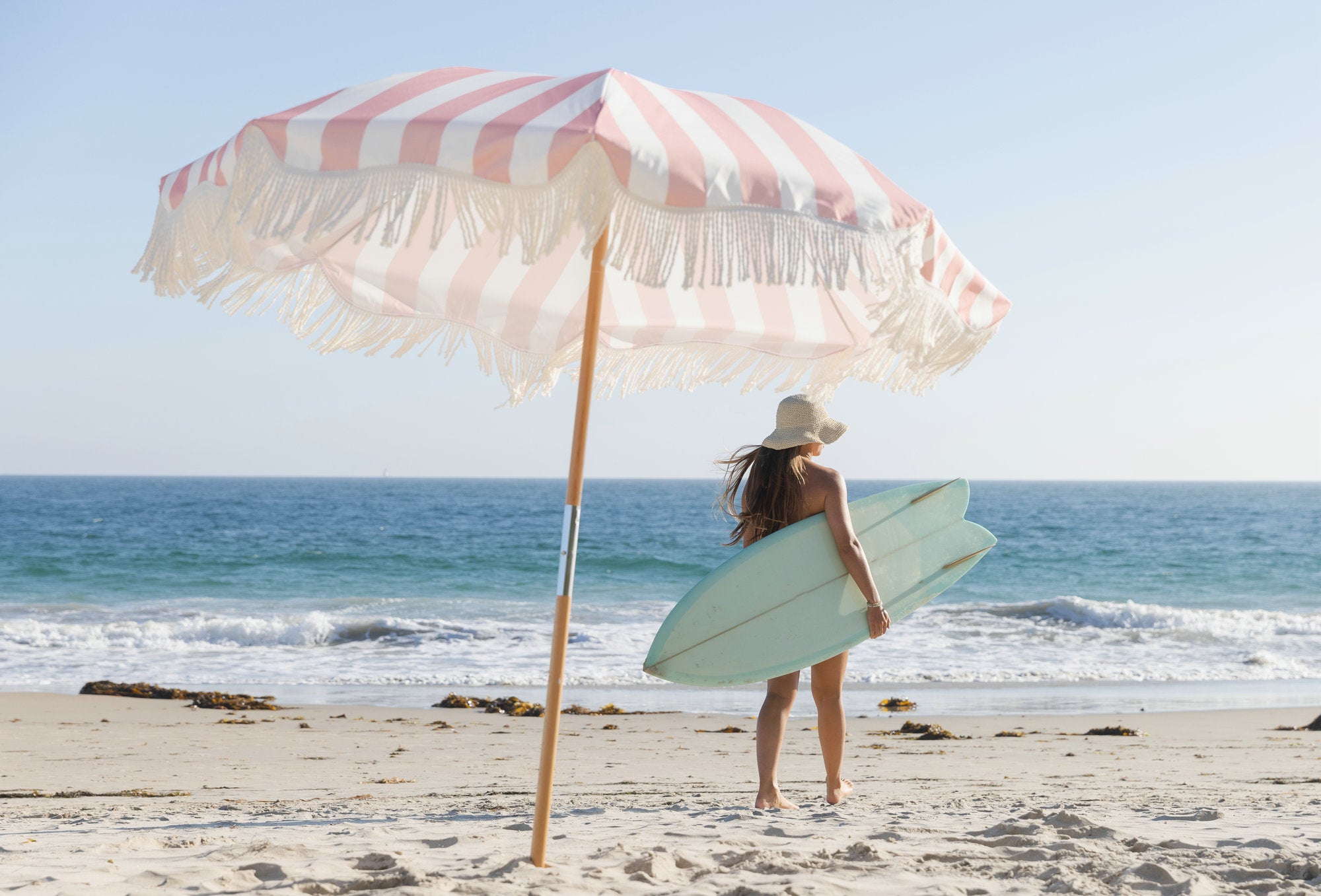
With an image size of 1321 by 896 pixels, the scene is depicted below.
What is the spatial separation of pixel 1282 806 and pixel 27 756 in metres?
6.11

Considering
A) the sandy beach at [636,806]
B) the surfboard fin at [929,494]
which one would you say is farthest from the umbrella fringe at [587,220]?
the surfboard fin at [929,494]

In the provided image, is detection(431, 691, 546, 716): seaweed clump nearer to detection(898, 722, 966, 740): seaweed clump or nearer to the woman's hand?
detection(898, 722, 966, 740): seaweed clump

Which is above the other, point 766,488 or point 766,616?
point 766,488

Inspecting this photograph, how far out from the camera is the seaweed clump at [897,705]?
7.34 metres

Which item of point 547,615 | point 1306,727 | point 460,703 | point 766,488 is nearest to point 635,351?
point 766,488

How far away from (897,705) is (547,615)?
8.25 metres

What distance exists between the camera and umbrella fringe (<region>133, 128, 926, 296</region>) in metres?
1.95

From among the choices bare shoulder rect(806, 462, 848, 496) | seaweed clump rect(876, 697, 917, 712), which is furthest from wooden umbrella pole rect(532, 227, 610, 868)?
seaweed clump rect(876, 697, 917, 712)

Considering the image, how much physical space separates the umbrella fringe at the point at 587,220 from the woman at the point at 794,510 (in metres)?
1.21

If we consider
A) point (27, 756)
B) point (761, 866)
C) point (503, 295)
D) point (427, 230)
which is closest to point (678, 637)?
point (761, 866)

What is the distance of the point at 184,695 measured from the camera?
24.1 feet

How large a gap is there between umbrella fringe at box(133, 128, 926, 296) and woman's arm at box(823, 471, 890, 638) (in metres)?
1.30

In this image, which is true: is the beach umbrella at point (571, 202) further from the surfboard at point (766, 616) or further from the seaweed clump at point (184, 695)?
the seaweed clump at point (184, 695)

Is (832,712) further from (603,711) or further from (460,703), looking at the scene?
(460,703)
